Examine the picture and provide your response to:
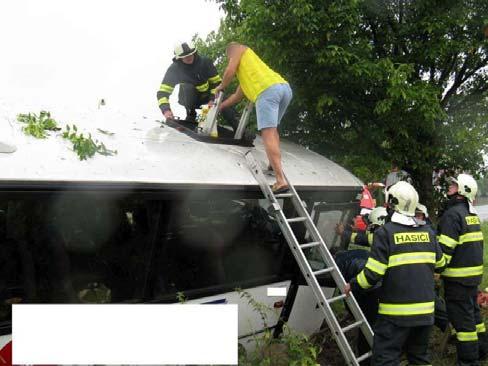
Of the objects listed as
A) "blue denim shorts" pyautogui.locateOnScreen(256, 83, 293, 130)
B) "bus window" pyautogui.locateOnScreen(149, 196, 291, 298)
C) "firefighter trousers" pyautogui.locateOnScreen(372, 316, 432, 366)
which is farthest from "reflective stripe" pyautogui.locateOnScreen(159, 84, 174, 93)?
"firefighter trousers" pyautogui.locateOnScreen(372, 316, 432, 366)

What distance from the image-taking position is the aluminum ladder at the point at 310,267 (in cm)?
350

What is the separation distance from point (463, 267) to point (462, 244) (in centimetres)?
23

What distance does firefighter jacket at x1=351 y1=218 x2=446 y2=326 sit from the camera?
134 inches

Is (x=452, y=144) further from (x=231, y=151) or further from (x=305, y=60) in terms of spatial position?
(x=231, y=151)

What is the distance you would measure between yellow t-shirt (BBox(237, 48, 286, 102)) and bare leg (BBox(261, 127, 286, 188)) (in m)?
0.43

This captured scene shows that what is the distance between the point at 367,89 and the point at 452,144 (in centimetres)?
163

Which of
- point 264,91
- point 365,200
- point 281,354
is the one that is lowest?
point 281,354

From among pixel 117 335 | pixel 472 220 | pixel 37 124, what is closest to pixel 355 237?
pixel 472 220

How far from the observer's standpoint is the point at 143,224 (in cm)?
301

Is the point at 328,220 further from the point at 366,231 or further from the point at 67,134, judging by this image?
the point at 67,134

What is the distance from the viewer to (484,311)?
19.1 feet

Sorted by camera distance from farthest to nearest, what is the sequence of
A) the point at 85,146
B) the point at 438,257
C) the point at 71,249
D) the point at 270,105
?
the point at 270,105
the point at 438,257
the point at 85,146
the point at 71,249

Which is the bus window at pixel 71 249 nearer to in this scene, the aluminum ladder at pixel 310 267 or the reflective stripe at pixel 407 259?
the aluminum ladder at pixel 310 267

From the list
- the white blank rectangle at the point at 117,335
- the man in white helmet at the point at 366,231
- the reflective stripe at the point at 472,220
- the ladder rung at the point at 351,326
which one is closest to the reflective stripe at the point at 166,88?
the man in white helmet at the point at 366,231
